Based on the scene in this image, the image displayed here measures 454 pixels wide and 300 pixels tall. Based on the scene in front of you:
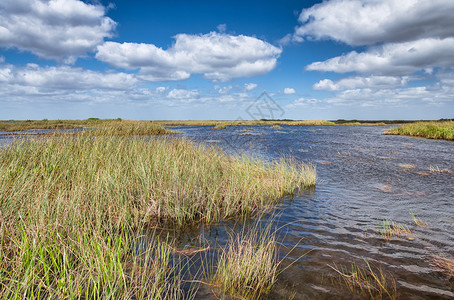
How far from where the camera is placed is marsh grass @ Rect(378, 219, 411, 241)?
5.58m

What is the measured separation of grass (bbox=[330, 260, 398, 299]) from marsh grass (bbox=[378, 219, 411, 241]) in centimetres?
165

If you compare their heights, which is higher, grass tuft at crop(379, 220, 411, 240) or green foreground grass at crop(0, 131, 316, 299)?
green foreground grass at crop(0, 131, 316, 299)

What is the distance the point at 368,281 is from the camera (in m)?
3.91

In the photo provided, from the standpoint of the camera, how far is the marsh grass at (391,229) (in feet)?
18.3

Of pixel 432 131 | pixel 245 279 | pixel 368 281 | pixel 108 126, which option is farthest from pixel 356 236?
pixel 432 131

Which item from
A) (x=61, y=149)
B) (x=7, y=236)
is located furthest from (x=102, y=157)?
(x=7, y=236)

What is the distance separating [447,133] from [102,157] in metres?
38.5

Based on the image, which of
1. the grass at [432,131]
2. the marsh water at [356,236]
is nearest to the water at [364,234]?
the marsh water at [356,236]

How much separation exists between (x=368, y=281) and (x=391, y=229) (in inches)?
102

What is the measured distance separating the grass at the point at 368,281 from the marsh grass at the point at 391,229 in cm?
165

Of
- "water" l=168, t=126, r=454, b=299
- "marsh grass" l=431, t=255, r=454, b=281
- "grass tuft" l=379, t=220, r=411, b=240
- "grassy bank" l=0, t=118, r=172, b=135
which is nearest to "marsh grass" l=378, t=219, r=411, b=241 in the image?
"grass tuft" l=379, t=220, r=411, b=240

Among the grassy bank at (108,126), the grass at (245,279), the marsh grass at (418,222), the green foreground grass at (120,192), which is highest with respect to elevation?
the grassy bank at (108,126)

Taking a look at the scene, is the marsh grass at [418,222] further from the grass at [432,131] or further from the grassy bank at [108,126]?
the grass at [432,131]

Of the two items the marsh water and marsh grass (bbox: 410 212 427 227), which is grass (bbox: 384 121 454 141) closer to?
the marsh water
